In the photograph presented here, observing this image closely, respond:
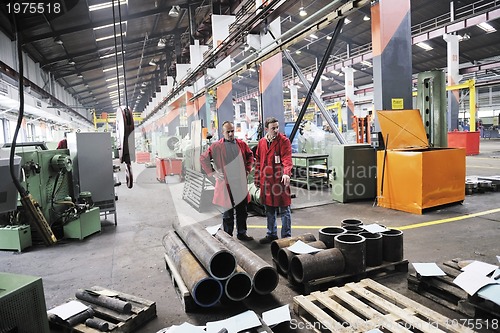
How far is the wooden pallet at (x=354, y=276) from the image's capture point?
9.35 ft

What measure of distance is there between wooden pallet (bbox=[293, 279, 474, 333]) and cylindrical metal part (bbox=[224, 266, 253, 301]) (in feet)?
1.32

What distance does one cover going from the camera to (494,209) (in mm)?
5285

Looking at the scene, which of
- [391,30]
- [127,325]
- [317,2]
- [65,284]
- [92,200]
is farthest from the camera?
[317,2]

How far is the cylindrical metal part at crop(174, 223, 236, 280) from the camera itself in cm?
261

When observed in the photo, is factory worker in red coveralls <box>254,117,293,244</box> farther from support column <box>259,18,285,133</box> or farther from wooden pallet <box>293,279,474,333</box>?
support column <box>259,18,285,133</box>

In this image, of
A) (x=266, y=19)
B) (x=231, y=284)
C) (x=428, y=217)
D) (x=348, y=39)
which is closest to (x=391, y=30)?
(x=266, y=19)

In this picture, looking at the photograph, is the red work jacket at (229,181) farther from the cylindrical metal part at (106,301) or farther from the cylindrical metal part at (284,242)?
the cylindrical metal part at (106,301)

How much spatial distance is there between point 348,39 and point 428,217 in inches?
701

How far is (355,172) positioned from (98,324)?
17.0 feet

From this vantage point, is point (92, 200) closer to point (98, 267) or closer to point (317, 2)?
point (98, 267)

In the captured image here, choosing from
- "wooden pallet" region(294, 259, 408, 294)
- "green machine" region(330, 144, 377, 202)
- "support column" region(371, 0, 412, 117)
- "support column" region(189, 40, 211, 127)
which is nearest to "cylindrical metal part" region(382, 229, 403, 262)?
"wooden pallet" region(294, 259, 408, 294)

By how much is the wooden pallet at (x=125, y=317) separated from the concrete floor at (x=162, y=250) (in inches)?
3.2

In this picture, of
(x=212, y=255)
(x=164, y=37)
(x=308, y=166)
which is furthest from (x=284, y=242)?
(x=164, y=37)

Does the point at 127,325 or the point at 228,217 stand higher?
the point at 228,217
